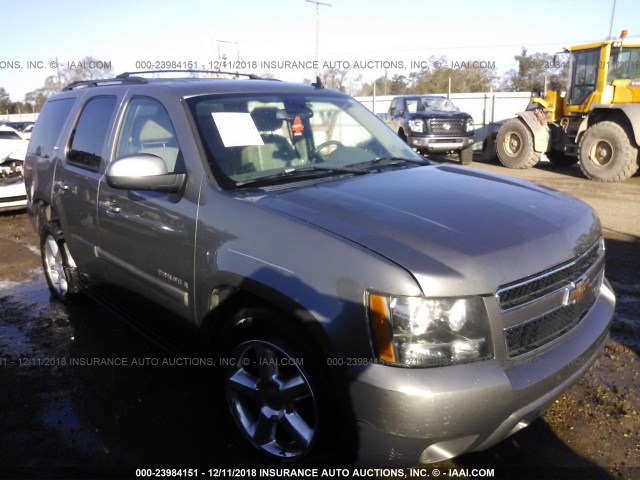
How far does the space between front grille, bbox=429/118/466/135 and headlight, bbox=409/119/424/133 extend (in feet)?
0.86

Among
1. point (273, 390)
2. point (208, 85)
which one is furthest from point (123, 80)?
point (273, 390)

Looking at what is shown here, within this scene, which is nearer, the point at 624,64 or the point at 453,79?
the point at 624,64

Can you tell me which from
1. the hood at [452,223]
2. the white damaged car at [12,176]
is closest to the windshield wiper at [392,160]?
the hood at [452,223]

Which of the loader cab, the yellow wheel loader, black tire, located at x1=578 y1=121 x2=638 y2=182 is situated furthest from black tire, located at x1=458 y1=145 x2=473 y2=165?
black tire, located at x1=578 y1=121 x2=638 y2=182

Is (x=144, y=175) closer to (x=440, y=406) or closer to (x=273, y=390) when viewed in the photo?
(x=273, y=390)

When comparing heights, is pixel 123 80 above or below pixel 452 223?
above

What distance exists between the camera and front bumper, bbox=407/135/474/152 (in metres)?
15.0

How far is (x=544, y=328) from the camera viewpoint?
2275 millimetres

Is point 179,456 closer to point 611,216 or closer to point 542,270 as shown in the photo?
point 542,270

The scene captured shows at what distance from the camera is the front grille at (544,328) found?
2139mm

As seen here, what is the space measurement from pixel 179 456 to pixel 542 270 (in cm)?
203

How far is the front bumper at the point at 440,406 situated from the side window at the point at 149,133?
1723mm

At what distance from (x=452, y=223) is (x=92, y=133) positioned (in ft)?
9.50

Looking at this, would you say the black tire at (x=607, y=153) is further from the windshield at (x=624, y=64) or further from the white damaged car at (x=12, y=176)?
the white damaged car at (x=12, y=176)
